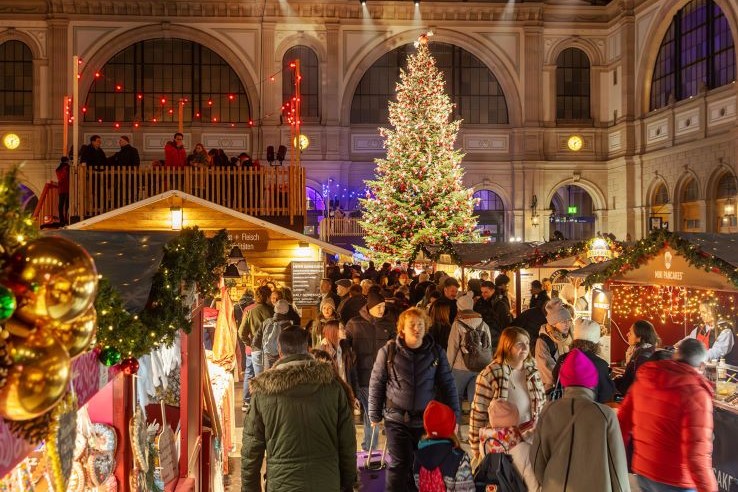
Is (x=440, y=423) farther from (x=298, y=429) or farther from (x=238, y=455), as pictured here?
(x=238, y=455)

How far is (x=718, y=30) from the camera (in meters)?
24.0

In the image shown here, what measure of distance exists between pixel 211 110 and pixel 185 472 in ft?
90.5

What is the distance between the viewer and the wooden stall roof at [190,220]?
13.2 m

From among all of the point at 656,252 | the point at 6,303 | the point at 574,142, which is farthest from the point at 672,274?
the point at 574,142

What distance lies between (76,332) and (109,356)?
124cm

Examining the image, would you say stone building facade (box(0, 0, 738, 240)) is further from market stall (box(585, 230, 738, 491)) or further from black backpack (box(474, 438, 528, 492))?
black backpack (box(474, 438, 528, 492))

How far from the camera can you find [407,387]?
6.25 m

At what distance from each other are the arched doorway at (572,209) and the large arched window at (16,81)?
2273 centimetres

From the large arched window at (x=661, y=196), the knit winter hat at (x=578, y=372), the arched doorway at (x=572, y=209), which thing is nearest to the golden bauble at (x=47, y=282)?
the knit winter hat at (x=578, y=372)

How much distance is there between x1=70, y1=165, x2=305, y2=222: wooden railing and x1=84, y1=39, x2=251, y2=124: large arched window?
54.1ft

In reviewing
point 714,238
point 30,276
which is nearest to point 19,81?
point 714,238

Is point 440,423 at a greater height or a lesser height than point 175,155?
lesser

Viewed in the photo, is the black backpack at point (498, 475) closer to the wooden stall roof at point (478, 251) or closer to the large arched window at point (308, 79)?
the wooden stall roof at point (478, 251)

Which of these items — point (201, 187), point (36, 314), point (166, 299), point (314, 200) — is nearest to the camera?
point (36, 314)
